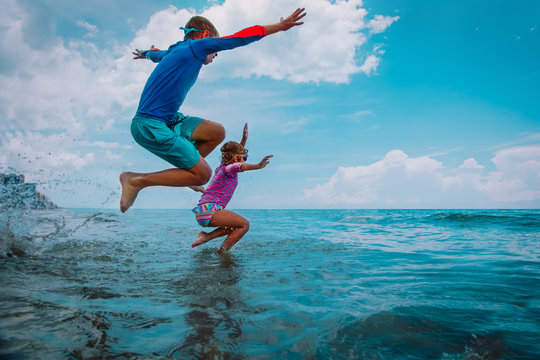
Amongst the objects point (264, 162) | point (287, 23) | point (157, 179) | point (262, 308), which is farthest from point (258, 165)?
point (262, 308)

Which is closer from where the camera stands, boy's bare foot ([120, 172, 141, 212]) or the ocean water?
the ocean water

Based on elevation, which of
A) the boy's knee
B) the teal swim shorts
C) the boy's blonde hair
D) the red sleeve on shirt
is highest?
the boy's blonde hair

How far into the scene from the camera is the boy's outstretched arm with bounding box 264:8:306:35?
326cm

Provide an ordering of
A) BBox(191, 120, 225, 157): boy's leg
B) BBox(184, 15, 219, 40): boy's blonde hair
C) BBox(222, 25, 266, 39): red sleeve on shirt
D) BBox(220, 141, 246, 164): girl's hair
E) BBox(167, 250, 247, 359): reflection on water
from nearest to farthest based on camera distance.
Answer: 1. BBox(167, 250, 247, 359): reflection on water
2. BBox(222, 25, 266, 39): red sleeve on shirt
3. BBox(184, 15, 219, 40): boy's blonde hair
4. BBox(191, 120, 225, 157): boy's leg
5. BBox(220, 141, 246, 164): girl's hair

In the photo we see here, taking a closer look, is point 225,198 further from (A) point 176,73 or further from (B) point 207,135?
(A) point 176,73

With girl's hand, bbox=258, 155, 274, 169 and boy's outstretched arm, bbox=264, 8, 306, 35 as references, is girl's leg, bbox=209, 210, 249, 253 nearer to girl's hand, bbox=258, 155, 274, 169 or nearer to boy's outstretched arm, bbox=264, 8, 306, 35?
girl's hand, bbox=258, 155, 274, 169

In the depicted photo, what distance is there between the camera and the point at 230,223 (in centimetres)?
460

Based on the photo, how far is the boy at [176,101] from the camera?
3.27m

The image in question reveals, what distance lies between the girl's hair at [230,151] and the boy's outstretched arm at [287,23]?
1.94m

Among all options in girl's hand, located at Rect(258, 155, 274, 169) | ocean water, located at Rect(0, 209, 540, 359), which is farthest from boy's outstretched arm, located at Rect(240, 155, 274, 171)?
ocean water, located at Rect(0, 209, 540, 359)

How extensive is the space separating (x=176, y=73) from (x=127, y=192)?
1498 millimetres

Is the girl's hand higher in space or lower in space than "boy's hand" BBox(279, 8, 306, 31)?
lower

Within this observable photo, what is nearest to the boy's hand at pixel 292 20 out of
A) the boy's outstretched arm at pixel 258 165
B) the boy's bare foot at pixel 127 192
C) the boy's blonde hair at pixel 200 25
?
the boy's blonde hair at pixel 200 25

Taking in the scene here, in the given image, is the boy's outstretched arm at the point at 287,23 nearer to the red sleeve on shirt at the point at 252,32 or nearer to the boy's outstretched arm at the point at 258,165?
the red sleeve on shirt at the point at 252,32
